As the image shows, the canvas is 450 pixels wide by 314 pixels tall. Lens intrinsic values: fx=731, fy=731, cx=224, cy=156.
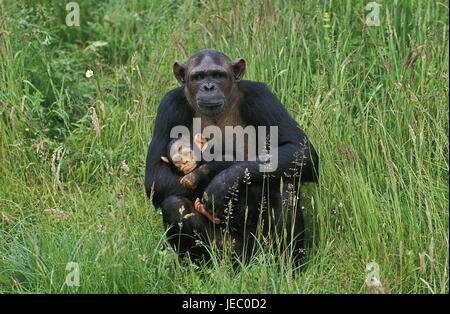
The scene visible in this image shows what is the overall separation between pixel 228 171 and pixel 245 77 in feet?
5.67

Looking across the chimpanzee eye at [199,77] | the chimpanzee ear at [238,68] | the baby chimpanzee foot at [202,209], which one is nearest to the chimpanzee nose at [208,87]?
the chimpanzee eye at [199,77]

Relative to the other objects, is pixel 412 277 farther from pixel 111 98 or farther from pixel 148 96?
pixel 111 98

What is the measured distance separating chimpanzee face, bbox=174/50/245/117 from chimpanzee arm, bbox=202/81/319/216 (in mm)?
147

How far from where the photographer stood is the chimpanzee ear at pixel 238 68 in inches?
209

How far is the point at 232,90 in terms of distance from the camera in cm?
534

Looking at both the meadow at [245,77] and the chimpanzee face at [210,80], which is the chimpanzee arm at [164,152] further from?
the meadow at [245,77]

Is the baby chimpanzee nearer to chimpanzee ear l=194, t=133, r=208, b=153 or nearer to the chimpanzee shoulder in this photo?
chimpanzee ear l=194, t=133, r=208, b=153

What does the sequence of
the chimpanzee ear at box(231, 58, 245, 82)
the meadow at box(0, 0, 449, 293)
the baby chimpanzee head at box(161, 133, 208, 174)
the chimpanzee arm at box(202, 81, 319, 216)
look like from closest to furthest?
the meadow at box(0, 0, 449, 293) → the chimpanzee arm at box(202, 81, 319, 216) → the baby chimpanzee head at box(161, 133, 208, 174) → the chimpanzee ear at box(231, 58, 245, 82)

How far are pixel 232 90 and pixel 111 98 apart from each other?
2.19 m

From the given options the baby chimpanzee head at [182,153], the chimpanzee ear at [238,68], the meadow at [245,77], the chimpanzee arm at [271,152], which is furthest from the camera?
the chimpanzee ear at [238,68]

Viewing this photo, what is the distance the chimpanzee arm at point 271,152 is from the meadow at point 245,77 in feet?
0.84

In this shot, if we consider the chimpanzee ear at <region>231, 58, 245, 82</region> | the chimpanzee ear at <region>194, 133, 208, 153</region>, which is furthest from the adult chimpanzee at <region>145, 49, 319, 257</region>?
the chimpanzee ear at <region>194, 133, 208, 153</region>

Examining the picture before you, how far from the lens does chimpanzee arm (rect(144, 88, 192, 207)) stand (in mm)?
5207
